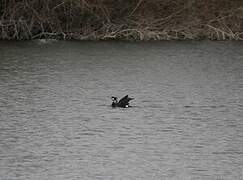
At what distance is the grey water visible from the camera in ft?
65.2

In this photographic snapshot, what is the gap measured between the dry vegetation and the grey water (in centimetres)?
263

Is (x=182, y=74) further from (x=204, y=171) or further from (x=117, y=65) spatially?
(x=204, y=171)

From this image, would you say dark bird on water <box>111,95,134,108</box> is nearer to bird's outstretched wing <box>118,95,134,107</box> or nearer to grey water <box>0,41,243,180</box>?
bird's outstretched wing <box>118,95,134,107</box>

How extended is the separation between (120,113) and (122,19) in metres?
19.5

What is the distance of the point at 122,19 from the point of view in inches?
1777

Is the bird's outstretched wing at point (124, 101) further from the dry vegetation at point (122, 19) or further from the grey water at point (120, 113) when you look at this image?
the dry vegetation at point (122, 19)

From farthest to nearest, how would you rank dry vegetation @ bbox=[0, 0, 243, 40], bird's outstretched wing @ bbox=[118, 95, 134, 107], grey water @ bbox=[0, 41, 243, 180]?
dry vegetation @ bbox=[0, 0, 243, 40], bird's outstretched wing @ bbox=[118, 95, 134, 107], grey water @ bbox=[0, 41, 243, 180]

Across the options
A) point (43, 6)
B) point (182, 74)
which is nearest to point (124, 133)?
point (182, 74)

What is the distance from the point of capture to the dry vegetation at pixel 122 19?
43.8 metres

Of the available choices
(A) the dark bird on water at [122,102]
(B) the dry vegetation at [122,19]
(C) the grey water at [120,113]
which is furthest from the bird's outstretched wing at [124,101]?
(B) the dry vegetation at [122,19]

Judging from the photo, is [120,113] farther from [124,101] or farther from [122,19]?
[122,19]

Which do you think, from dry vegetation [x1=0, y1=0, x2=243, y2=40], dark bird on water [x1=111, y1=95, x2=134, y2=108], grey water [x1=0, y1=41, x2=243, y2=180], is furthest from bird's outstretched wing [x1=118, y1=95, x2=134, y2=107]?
dry vegetation [x1=0, y1=0, x2=243, y2=40]

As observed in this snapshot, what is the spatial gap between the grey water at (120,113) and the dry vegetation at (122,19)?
2630 millimetres

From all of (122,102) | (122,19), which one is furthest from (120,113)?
(122,19)
